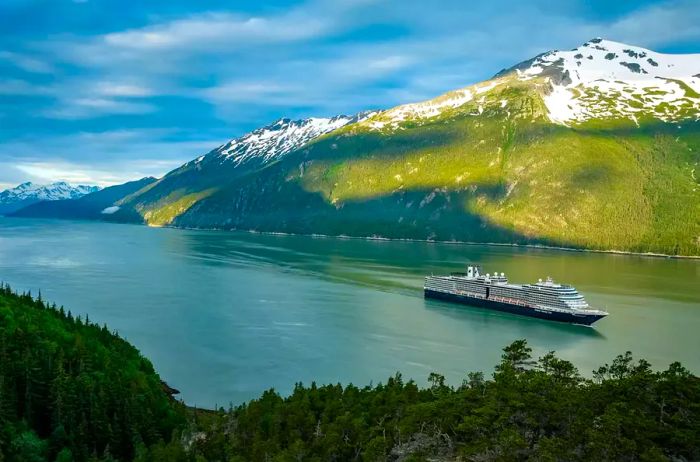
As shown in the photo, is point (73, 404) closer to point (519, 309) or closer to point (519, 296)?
point (519, 309)

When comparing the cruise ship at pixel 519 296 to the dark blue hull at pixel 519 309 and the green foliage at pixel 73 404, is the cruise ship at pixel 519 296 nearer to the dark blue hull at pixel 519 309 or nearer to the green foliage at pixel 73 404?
the dark blue hull at pixel 519 309

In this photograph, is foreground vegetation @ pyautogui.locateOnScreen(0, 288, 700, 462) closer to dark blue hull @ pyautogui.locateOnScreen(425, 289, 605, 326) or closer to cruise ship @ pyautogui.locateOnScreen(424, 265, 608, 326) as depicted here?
dark blue hull @ pyautogui.locateOnScreen(425, 289, 605, 326)

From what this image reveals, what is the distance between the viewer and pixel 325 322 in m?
104

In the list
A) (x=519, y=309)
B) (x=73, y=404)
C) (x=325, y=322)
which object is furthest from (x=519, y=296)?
(x=73, y=404)

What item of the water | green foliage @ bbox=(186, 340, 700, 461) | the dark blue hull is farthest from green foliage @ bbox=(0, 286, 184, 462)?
the dark blue hull

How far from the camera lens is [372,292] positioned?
135 metres

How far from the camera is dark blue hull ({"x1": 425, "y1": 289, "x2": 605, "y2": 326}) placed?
4257 inches

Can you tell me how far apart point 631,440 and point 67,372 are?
52.4m

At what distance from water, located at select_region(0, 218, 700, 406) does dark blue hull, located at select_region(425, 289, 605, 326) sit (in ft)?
7.35

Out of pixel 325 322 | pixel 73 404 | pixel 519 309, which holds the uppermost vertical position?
pixel 519 309

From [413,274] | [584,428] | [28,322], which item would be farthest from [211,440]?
[413,274]

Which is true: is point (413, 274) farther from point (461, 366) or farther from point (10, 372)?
point (10, 372)

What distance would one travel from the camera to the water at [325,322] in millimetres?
76062

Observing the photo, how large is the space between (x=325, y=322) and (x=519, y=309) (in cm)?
4201
